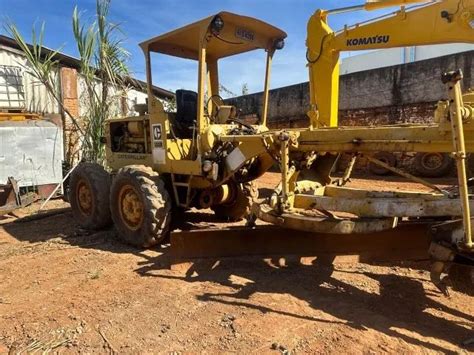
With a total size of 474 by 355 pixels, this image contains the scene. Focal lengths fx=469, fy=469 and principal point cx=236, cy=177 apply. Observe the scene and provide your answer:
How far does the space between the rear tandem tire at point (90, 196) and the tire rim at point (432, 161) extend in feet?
26.3

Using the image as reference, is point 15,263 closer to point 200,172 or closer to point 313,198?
point 200,172

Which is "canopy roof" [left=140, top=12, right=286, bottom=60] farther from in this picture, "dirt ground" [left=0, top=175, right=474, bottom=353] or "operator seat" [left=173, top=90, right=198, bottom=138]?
"dirt ground" [left=0, top=175, right=474, bottom=353]

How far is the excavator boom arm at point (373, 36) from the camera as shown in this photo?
14.0 feet

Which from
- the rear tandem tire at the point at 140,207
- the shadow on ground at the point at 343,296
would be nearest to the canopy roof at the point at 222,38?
the rear tandem tire at the point at 140,207

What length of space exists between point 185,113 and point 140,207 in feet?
4.30

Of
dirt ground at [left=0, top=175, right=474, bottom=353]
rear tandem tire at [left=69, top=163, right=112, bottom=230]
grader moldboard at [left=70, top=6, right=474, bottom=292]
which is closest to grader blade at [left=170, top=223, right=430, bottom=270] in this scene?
grader moldboard at [left=70, top=6, right=474, bottom=292]

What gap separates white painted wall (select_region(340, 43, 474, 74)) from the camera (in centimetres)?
2248

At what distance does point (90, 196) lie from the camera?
6.78m

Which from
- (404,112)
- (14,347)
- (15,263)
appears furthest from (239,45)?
(404,112)

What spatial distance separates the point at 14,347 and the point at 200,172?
8.93ft

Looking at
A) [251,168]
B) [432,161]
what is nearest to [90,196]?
[251,168]

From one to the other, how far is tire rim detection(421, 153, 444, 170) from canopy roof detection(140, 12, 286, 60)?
22.6 ft

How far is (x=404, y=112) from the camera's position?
1260cm

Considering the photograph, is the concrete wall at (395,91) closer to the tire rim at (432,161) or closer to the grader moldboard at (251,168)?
the tire rim at (432,161)
